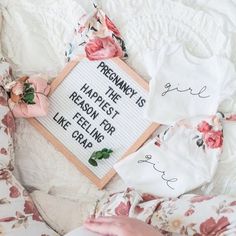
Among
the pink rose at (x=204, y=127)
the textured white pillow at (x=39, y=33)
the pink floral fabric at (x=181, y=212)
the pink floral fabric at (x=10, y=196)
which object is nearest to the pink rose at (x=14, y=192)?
the pink floral fabric at (x=10, y=196)

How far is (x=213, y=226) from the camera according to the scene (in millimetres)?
1005

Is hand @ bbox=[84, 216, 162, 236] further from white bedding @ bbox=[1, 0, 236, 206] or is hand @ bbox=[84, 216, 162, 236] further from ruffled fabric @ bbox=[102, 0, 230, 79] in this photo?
ruffled fabric @ bbox=[102, 0, 230, 79]

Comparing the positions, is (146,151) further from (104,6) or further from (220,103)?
(104,6)

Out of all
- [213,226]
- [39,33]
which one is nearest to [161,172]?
[213,226]

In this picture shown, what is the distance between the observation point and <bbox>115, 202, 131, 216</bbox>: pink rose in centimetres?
106

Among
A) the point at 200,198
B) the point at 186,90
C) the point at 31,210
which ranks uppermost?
the point at 186,90

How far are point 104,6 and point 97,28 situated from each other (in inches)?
2.2

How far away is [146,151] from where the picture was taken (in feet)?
3.81

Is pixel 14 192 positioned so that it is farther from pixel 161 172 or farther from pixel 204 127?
pixel 204 127

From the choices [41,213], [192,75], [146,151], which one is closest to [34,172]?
[41,213]

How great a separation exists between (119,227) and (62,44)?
502mm

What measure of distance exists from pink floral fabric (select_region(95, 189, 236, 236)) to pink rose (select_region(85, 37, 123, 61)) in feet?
1.01

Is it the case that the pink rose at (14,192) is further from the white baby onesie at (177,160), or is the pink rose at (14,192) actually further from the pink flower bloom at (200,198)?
the pink flower bloom at (200,198)

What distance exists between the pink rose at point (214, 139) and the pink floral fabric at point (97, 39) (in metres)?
0.26
